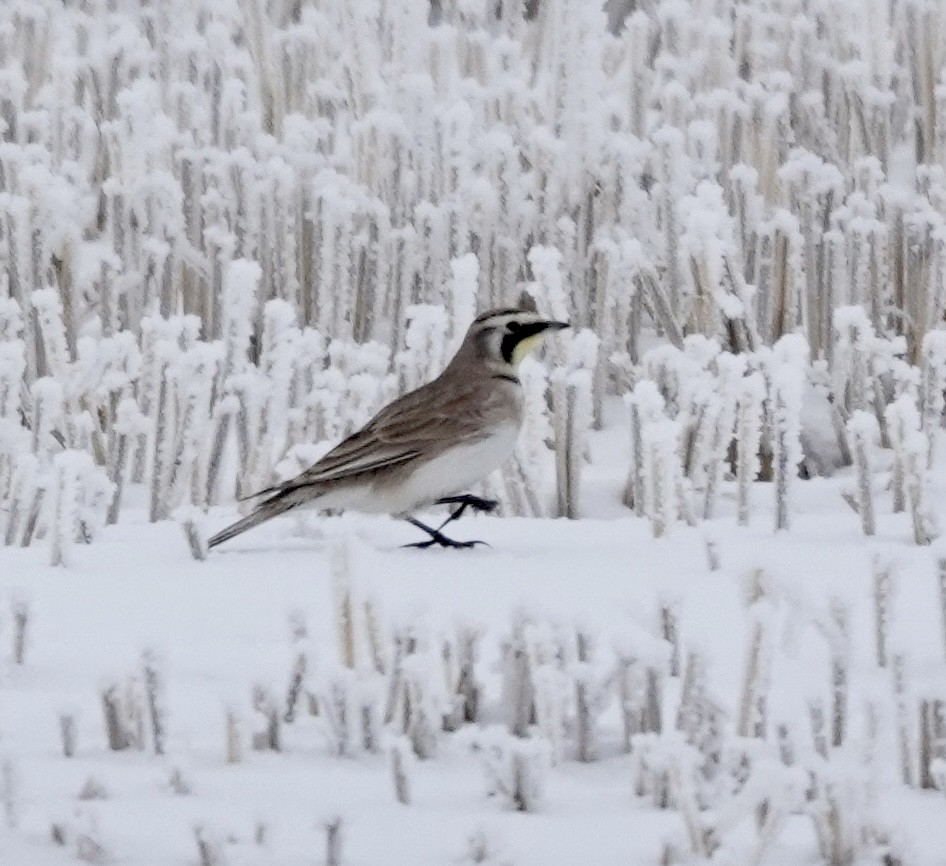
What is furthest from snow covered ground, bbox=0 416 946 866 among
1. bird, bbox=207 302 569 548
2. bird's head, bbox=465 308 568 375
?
bird's head, bbox=465 308 568 375

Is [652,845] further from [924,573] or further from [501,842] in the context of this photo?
[924,573]

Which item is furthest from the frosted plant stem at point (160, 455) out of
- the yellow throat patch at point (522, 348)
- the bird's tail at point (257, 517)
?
the yellow throat patch at point (522, 348)

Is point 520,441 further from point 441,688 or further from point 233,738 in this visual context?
point 233,738

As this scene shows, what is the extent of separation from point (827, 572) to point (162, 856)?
1.75 m

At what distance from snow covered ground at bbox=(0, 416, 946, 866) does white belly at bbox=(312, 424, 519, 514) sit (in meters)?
0.29

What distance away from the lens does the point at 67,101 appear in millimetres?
6508

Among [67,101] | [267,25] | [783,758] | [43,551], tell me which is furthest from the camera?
[267,25]

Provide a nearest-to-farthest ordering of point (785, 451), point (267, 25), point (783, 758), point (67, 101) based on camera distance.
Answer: point (783, 758) < point (785, 451) < point (67, 101) < point (267, 25)

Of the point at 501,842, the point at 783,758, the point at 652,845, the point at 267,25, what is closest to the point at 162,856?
the point at 501,842

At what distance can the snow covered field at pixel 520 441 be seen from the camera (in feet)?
8.42

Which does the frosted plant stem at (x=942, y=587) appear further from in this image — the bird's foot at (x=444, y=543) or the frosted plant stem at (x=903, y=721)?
the bird's foot at (x=444, y=543)

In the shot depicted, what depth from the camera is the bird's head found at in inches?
190

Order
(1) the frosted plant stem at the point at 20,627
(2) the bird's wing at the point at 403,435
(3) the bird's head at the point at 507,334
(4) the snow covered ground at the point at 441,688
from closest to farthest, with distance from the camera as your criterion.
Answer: (4) the snow covered ground at the point at 441,688, (1) the frosted plant stem at the point at 20,627, (2) the bird's wing at the point at 403,435, (3) the bird's head at the point at 507,334

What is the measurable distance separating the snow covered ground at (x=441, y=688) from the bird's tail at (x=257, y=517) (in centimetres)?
4
